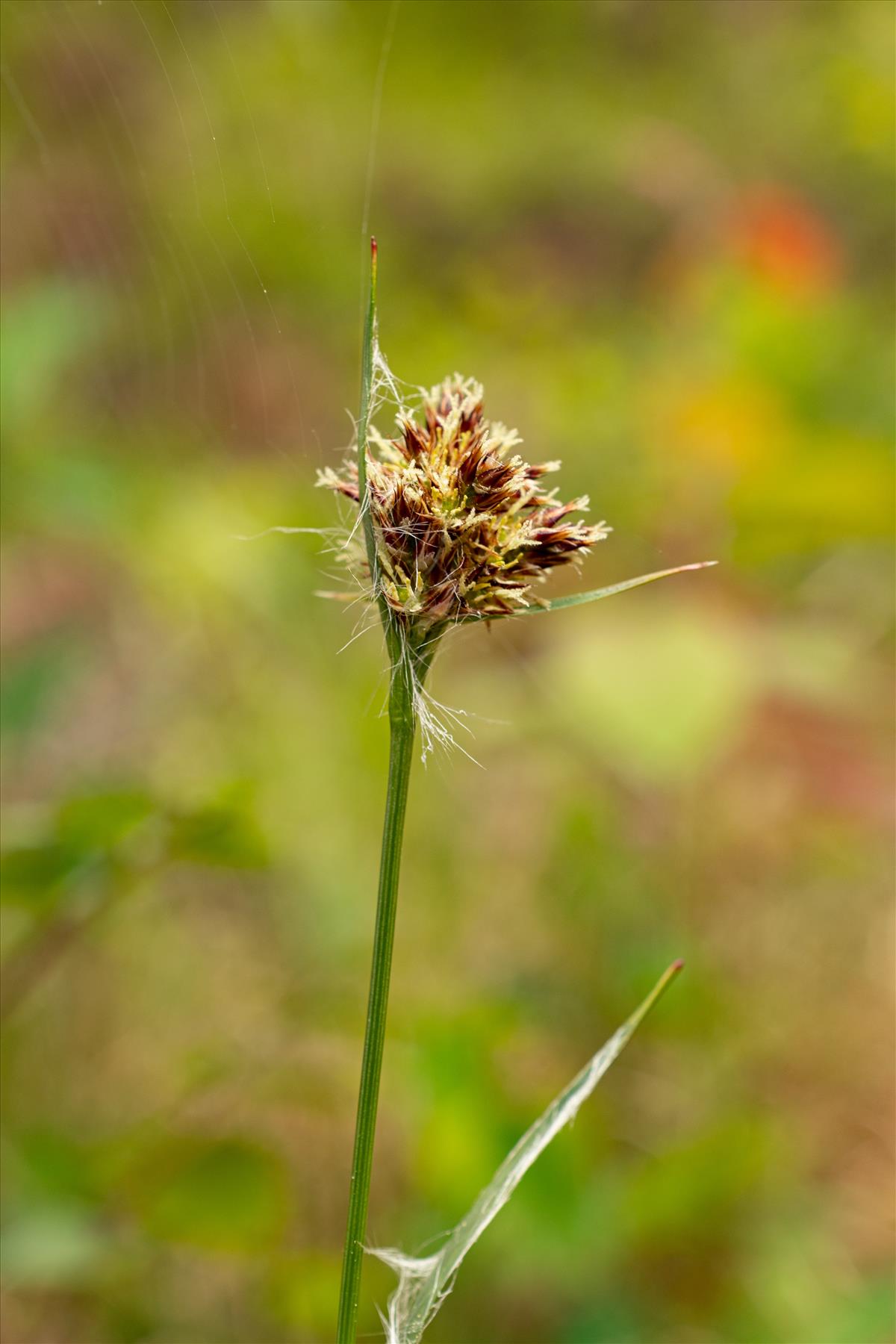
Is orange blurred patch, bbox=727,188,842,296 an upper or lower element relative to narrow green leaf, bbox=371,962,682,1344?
upper

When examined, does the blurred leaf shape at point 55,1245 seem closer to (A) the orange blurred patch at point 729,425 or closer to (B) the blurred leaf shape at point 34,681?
(B) the blurred leaf shape at point 34,681

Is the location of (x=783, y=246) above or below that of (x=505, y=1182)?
above

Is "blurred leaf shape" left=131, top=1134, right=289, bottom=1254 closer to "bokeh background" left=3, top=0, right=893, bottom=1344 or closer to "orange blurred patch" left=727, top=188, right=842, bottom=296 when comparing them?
"bokeh background" left=3, top=0, right=893, bottom=1344

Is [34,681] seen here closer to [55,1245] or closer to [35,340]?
[35,340]

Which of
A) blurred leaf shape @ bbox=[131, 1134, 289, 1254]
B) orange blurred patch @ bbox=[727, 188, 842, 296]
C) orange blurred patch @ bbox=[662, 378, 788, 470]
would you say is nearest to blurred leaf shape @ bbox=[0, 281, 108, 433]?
blurred leaf shape @ bbox=[131, 1134, 289, 1254]

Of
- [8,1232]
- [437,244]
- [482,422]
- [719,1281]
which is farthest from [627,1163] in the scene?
[437,244]

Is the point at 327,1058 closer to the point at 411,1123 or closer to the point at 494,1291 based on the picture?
the point at 411,1123

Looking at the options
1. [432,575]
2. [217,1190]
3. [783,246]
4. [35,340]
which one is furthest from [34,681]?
[783,246]
